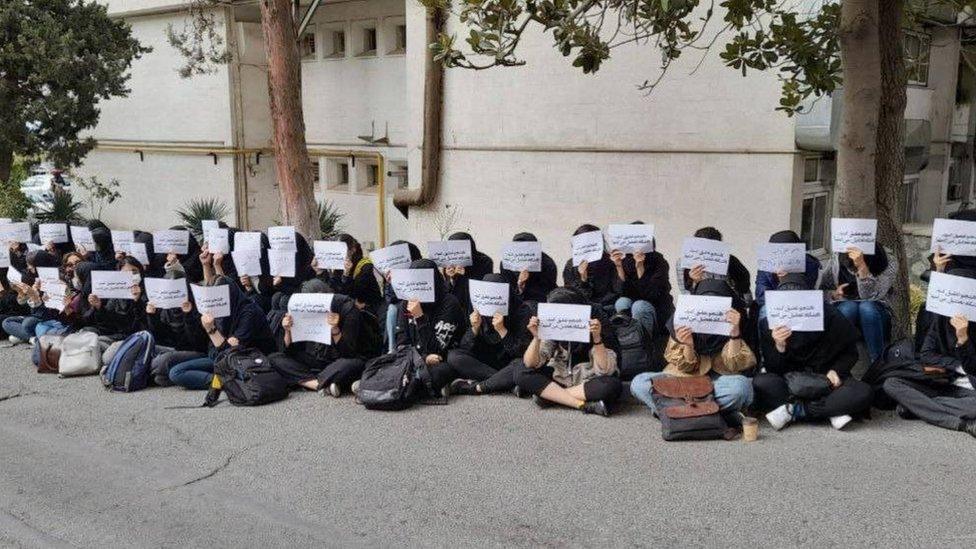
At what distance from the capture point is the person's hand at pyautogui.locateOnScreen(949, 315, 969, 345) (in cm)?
639

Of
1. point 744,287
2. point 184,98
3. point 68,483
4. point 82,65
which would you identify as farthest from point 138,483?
point 184,98

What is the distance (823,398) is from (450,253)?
3689 mm

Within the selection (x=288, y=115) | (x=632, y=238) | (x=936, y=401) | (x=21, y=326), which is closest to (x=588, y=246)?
(x=632, y=238)

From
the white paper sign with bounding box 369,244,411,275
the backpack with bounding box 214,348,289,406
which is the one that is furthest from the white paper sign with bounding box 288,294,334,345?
the white paper sign with bounding box 369,244,411,275

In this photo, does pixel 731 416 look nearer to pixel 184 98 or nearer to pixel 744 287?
pixel 744 287

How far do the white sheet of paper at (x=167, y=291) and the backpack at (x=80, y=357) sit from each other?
1275 mm

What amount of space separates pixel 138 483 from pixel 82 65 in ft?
32.7

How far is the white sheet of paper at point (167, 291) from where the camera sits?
8531 mm

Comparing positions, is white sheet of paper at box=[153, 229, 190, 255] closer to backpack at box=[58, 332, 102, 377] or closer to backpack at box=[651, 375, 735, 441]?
backpack at box=[58, 332, 102, 377]

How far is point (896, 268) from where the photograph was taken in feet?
26.0

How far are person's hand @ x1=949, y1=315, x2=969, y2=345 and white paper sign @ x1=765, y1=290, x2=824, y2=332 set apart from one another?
87 centimetres

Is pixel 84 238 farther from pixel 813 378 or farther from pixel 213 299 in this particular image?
pixel 813 378

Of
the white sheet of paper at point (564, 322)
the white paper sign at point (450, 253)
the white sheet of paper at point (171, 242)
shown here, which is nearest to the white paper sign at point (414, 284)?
the white paper sign at point (450, 253)

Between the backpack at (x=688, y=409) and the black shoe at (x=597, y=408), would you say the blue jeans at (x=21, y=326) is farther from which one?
the backpack at (x=688, y=409)
